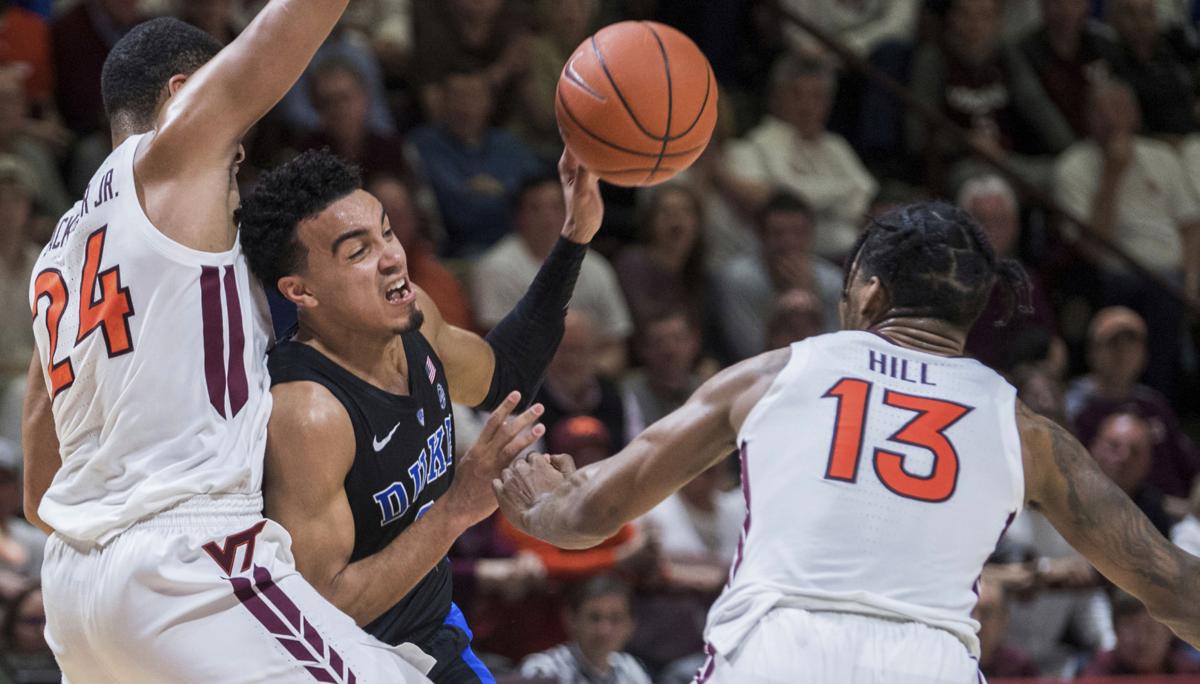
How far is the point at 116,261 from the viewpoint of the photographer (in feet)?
11.7

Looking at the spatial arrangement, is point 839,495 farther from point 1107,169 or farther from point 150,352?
point 1107,169

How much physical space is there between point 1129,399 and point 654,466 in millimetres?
5652

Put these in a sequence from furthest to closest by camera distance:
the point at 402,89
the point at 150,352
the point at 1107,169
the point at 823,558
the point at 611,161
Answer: the point at 1107,169, the point at 402,89, the point at 611,161, the point at 150,352, the point at 823,558

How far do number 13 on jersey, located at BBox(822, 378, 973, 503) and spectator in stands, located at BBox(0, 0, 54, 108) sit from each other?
5677mm

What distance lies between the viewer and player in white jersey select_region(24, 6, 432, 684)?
3422 mm

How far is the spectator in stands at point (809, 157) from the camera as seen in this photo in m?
9.05

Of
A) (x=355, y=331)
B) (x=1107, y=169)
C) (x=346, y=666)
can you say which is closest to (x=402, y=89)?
(x=1107, y=169)

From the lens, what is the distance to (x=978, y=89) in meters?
10.1

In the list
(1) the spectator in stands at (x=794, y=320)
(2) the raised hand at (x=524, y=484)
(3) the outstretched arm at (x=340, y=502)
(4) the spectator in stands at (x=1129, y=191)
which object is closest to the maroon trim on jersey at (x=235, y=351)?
(3) the outstretched arm at (x=340, y=502)

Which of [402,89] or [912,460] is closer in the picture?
[912,460]

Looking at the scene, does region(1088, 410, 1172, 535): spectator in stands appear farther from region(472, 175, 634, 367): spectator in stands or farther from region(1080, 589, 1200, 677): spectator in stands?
region(472, 175, 634, 367): spectator in stands

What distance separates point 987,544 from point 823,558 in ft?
1.17

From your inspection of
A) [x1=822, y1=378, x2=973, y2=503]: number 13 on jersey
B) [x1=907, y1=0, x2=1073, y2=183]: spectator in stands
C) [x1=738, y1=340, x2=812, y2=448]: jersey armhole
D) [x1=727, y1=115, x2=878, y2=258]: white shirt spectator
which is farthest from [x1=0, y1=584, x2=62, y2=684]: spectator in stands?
[x1=907, y1=0, x2=1073, y2=183]: spectator in stands

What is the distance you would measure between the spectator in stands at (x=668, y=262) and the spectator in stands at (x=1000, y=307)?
1405mm
